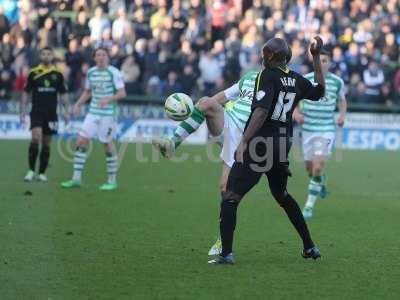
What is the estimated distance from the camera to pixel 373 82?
2773 centimetres

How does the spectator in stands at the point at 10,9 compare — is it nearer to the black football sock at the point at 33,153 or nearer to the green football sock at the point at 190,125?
the black football sock at the point at 33,153

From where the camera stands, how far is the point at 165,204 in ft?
45.6

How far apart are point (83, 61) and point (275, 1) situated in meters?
6.77

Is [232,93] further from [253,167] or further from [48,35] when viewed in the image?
[48,35]

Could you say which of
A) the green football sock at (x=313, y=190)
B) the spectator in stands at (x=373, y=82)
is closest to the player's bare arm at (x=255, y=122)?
the green football sock at (x=313, y=190)

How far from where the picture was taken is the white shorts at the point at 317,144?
13602 mm

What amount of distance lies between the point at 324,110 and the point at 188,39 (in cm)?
1464

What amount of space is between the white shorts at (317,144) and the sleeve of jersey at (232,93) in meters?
4.07

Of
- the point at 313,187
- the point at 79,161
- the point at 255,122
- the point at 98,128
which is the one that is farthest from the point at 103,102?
the point at 255,122

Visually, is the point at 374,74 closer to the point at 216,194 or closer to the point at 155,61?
the point at 155,61

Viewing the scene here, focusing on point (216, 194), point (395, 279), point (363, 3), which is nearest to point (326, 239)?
point (395, 279)

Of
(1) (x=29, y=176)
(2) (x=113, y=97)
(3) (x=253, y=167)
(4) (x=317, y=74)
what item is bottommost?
(1) (x=29, y=176)

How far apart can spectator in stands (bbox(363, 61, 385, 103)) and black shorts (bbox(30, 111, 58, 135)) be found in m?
12.9

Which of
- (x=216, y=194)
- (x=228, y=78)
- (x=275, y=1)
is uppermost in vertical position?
(x=275, y=1)
